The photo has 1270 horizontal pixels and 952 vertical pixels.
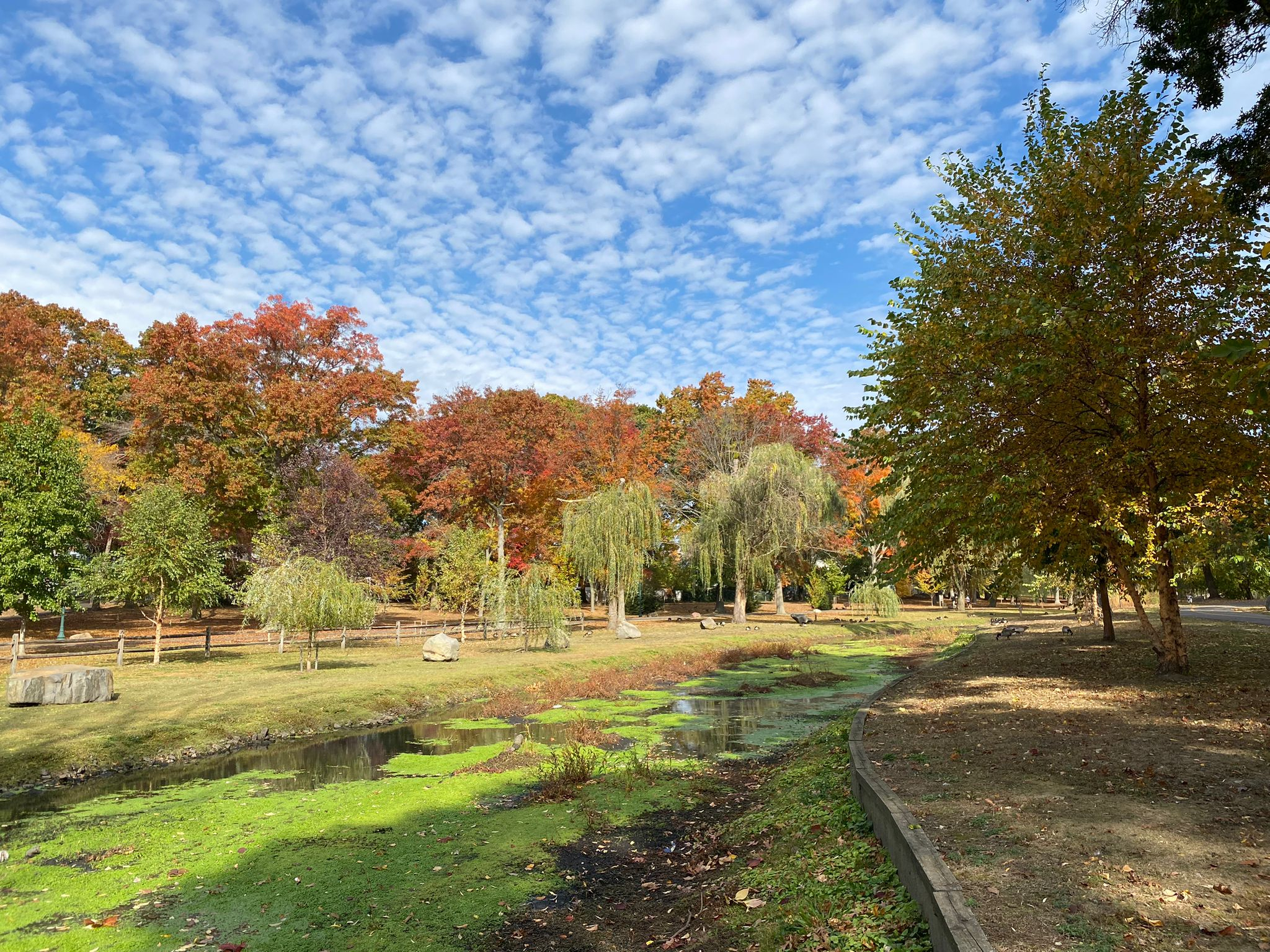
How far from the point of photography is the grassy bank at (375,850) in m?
5.95

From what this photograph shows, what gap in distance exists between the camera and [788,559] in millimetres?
41812

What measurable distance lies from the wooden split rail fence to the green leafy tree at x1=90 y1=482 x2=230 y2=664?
5.00 feet

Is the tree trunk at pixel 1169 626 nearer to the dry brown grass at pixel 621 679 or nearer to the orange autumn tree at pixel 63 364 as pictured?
the dry brown grass at pixel 621 679

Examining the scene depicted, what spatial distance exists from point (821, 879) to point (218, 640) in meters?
29.3

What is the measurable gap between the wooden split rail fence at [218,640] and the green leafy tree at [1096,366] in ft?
56.4

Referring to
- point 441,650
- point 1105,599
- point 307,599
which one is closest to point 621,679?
point 441,650

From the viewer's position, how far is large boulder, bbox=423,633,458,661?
22.8 meters

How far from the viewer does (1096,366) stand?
11.0 m

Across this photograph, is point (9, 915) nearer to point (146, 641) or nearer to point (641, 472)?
point (146, 641)

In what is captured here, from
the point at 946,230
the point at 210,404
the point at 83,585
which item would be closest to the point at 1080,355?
the point at 946,230

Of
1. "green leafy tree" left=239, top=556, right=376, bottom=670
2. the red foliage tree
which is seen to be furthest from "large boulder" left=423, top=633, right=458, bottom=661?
the red foliage tree

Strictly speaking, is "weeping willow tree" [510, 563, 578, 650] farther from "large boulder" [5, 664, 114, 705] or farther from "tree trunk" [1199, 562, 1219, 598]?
"tree trunk" [1199, 562, 1219, 598]

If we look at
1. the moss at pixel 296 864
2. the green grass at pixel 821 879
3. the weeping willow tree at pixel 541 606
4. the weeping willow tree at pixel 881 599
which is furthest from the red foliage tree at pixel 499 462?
the green grass at pixel 821 879

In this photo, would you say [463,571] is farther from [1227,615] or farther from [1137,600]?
[1227,615]
